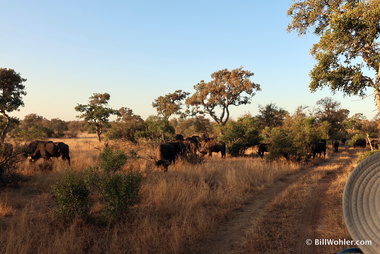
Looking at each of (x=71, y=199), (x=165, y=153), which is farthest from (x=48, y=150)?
(x=71, y=199)

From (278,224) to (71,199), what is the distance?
218 inches

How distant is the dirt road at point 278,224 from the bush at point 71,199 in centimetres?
324

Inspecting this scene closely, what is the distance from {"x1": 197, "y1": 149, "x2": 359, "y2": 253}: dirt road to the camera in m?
4.32

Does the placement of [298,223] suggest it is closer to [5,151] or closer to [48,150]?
Answer: [5,151]

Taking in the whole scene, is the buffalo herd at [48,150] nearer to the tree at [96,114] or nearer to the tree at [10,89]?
the tree at [10,89]

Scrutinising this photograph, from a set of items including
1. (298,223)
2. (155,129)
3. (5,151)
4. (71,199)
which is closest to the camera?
(71,199)

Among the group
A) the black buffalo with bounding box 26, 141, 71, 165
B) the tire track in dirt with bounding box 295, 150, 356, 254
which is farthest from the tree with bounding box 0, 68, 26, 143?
the tire track in dirt with bounding box 295, 150, 356, 254

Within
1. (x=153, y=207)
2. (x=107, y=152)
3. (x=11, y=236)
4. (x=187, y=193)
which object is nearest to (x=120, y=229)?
(x=153, y=207)

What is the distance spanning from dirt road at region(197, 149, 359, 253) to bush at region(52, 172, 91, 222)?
10.6ft

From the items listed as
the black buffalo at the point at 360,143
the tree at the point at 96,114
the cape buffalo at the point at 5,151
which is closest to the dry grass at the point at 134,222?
the cape buffalo at the point at 5,151

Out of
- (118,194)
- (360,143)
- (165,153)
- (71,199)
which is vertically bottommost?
(71,199)

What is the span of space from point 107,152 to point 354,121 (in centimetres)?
2664

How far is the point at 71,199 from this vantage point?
5246 millimetres

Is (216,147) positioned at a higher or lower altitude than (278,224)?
higher
